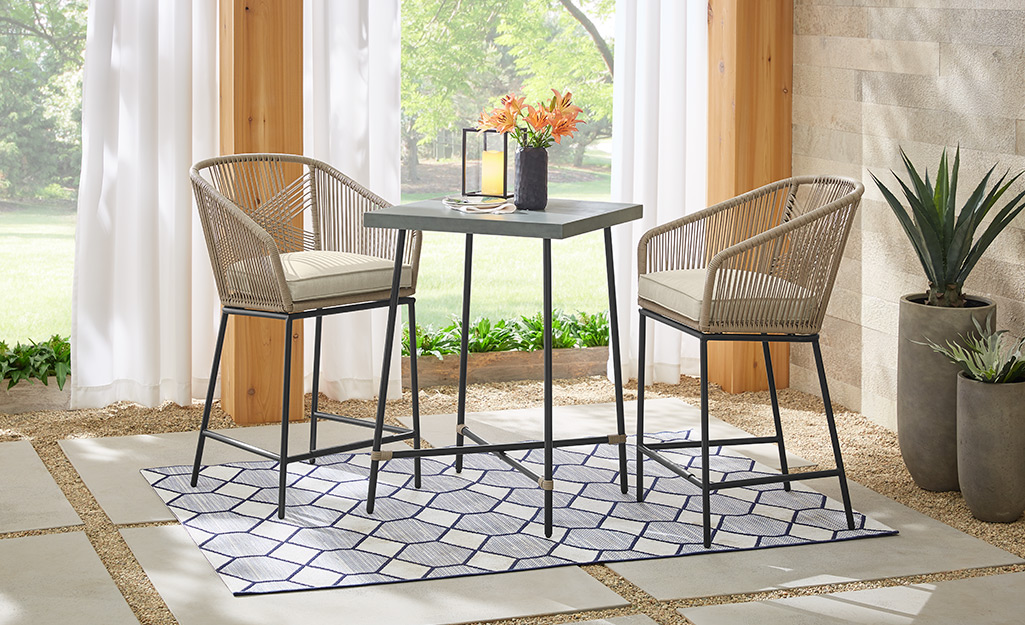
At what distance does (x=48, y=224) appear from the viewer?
648 cm

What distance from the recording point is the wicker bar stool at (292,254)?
3273mm

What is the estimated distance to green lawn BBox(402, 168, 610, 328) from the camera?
6.96 meters

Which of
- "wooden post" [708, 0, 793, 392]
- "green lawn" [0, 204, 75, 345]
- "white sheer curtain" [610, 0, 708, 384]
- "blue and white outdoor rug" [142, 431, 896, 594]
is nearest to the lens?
"blue and white outdoor rug" [142, 431, 896, 594]

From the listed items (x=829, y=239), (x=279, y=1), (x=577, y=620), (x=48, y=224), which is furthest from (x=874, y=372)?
(x=48, y=224)

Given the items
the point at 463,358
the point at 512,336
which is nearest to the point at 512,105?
the point at 463,358

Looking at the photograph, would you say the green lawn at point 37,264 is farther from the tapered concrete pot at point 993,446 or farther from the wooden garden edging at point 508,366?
the tapered concrete pot at point 993,446

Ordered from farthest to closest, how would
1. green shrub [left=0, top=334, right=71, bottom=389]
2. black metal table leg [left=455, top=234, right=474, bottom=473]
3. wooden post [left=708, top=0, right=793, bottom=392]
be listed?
wooden post [left=708, top=0, right=793, bottom=392]
green shrub [left=0, top=334, right=71, bottom=389]
black metal table leg [left=455, top=234, right=474, bottom=473]

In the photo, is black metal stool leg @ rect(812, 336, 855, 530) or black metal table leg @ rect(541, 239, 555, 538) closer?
black metal table leg @ rect(541, 239, 555, 538)

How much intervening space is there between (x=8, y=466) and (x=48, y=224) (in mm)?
3090

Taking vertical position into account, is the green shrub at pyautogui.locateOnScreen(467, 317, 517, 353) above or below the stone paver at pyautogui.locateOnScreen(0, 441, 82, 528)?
above

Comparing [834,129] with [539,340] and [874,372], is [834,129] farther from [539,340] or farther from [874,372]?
[539,340]

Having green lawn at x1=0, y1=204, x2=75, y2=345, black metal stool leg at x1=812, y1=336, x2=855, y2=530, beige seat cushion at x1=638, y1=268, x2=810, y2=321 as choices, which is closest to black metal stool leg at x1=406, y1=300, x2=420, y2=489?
beige seat cushion at x1=638, y1=268, x2=810, y2=321

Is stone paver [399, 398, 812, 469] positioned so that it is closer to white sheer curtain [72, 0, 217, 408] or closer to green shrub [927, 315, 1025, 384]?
green shrub [927, 315, 1025, 384]

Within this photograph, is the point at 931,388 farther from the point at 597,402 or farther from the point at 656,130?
the point at 656,130
